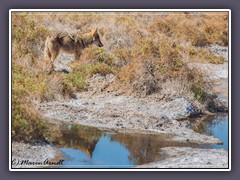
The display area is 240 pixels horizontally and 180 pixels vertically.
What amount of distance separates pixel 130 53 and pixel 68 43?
1.05 m

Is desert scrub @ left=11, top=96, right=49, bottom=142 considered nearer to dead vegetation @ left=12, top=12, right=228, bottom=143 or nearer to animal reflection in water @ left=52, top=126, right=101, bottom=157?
animal reflection in water @ left=52, top=126, right=101, bottom=157

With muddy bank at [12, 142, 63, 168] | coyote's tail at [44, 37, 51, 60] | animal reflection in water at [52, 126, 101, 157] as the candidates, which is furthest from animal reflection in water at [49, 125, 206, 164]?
coyote's tail at [44, 37, 51, 60]

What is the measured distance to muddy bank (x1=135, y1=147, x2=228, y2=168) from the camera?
34.3 ft

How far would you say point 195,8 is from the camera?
35.0ft

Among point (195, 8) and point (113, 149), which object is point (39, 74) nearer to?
point (113, 149)

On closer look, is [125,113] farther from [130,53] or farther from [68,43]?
[68,43]

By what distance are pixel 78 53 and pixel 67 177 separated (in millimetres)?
2981

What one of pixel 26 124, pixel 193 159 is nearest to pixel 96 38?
pixel 26 124

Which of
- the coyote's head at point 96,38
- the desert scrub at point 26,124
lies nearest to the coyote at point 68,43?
the coyote's head at point 96,38

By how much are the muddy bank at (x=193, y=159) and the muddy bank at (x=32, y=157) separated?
1.07 meters

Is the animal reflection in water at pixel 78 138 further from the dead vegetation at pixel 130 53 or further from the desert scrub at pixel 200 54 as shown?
the desert scrub at pixel 200 54

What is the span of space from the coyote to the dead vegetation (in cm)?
10
